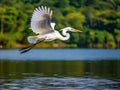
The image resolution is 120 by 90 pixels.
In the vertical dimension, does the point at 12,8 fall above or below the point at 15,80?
above

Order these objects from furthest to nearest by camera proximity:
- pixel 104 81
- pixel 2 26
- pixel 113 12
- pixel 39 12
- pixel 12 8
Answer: pixel 113 12, pixel 12 8, pixel 2 26, pixel 104 81, pixel 39 12

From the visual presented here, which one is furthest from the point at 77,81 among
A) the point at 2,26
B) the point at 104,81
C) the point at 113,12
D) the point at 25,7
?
the point at 113,12

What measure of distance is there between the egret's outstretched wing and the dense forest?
8494cm

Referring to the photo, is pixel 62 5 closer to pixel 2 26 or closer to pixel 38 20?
pixel 2 26

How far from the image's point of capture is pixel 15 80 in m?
30.0

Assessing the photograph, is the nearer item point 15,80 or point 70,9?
point 15,80

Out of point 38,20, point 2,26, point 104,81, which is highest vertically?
point 2,26

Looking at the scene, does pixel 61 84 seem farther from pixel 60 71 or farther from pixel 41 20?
pixel 60 71

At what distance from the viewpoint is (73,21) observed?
135750mm

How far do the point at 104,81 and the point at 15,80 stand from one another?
15.1 feet

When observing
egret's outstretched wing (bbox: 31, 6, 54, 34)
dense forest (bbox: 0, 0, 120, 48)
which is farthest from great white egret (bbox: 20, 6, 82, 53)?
dense forest (bbox: 0, 0, 120, 48)

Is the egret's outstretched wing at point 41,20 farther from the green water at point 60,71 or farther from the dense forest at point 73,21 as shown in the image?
the dense forest at point 73,21

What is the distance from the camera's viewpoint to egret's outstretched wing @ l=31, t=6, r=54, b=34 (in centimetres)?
2106

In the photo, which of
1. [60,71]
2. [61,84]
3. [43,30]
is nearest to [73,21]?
[60,71]
